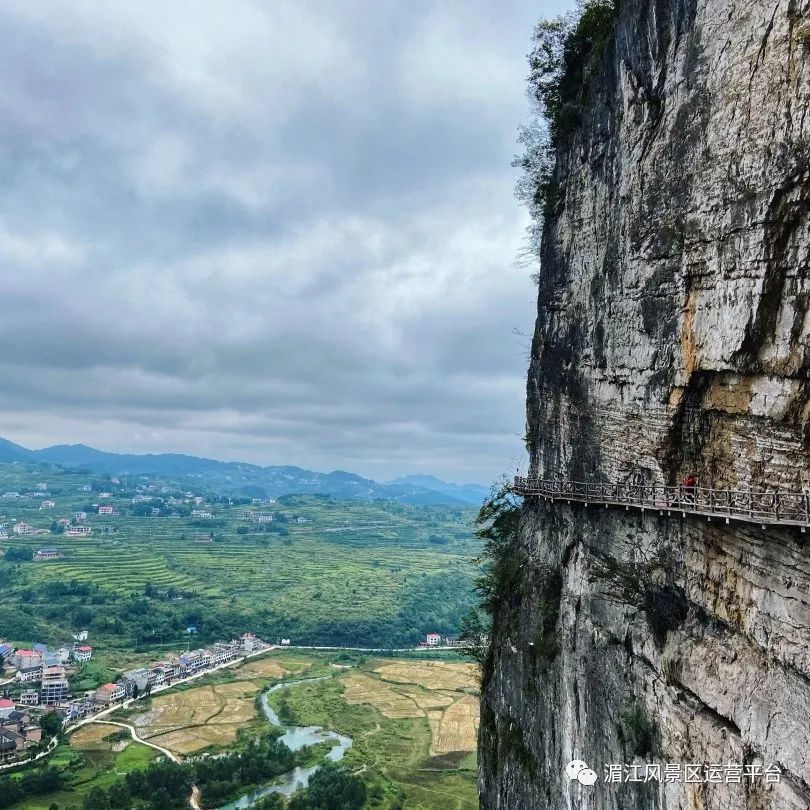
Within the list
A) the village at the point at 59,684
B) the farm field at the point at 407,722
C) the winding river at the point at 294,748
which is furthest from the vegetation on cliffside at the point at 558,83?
the village at the point at 59,684

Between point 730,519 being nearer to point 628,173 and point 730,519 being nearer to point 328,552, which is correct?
point 628,173

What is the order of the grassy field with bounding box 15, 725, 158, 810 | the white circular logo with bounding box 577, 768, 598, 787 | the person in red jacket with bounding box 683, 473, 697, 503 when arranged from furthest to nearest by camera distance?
the grassy field with bounding box 15, 725, 158, 810, the white circular logo with bounding box 577, 768, 598, 787, the person in red jacket with bounding box 683, 473, 697, 503

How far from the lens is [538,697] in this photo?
653 inches

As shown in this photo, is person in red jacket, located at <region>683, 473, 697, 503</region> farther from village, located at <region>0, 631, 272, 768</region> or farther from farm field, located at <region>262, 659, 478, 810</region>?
village, located at <region>0, 631, 272, 768</region>

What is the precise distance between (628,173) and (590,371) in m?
4.87

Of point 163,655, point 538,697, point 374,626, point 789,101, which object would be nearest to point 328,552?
point 374,626

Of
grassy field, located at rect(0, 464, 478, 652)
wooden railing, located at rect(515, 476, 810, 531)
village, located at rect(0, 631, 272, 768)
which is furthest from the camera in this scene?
grassy field, located at rect(0, 464, 478, 652)

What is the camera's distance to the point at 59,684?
63.1 meters

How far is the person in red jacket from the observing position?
1152cm

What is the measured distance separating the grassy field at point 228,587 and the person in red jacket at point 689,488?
278 feet

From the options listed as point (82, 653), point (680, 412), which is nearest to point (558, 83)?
point (680, 412)

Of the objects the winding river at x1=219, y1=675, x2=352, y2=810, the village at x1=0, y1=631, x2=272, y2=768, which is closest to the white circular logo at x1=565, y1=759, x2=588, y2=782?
the winding river at x1=219, y1=675, x2=352, y2=810

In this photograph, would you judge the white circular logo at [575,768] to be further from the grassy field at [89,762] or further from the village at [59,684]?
the village at [59,684]

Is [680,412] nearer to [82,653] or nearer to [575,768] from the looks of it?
[575,768]
